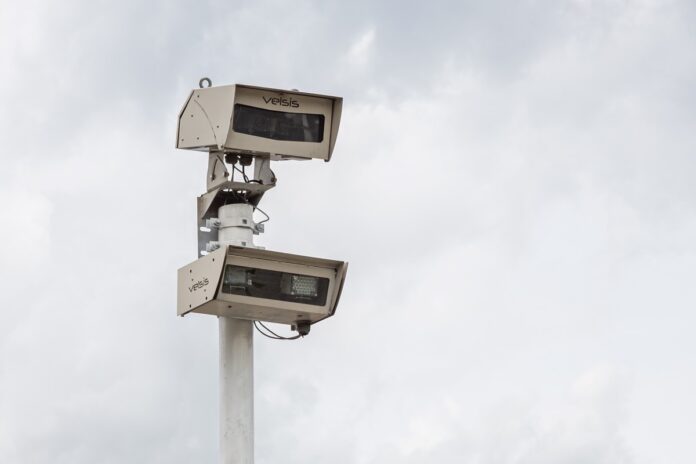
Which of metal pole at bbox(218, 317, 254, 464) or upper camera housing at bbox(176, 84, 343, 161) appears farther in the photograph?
metal pole at bbox(218, 317, 254, 464)

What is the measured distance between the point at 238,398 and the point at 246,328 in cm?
112

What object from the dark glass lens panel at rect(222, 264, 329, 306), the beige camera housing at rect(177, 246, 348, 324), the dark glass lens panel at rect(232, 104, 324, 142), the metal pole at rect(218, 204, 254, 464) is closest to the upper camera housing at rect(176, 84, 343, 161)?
the dark glass lens panel at rect(232, 104, 324, 142)

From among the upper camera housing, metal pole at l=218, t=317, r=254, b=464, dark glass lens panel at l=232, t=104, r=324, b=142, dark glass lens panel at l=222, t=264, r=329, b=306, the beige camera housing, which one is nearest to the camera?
the beige camera housing

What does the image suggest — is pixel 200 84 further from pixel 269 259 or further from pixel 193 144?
pixel 269 259

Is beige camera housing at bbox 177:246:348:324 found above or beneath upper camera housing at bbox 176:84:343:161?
beneath

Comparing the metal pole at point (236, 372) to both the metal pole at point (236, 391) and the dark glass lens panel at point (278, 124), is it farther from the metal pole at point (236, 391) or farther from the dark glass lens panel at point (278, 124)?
the dark glass lens panel at point (278, 124)

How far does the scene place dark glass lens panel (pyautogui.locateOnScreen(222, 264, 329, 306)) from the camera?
24.6m

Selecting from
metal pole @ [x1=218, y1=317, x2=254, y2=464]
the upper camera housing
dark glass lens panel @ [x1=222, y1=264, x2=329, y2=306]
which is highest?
the upper camera housing

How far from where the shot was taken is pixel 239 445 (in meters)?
25.5

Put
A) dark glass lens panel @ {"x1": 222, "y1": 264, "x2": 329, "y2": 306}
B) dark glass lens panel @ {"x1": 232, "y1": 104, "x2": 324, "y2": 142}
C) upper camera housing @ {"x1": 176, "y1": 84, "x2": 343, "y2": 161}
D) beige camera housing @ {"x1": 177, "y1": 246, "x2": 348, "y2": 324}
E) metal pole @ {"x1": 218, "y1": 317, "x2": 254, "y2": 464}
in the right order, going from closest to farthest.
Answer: beige camera housing @ {"x1": 177, "y1": 246, "x2": 348, "y2": 324}, dark glass lens panel @ {"x1": 222, "y1": 264, "x2": 329, "y2": 306}, upper camera housing @ {"x1": 176, "y1": 84, "x2": 343, "y2": 161}, metal pole @ {"x1": 218, "y1": 317, "x2": 254, "y2": 464}, dark glass lens panel @ {"x1": 232, "y1": 104, "x2": 324, "y2": 142}

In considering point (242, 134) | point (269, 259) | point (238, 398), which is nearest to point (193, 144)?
point (242, 134)

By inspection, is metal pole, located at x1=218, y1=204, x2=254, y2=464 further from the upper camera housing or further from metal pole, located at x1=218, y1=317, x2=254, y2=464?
the upper camera housing

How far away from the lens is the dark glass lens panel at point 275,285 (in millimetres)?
24562

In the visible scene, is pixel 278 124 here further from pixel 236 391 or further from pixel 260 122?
pixel 236 391
